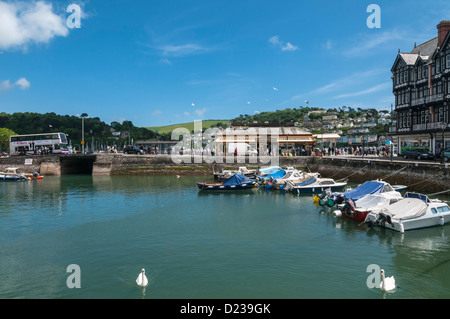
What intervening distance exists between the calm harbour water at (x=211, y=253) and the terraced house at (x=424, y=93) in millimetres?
33117

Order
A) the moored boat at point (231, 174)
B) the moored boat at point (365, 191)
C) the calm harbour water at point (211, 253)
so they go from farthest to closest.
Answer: the moored boat at point (231, 174)
the moored boat at point (365, 191)
the calm harbour water at point (211, 253)

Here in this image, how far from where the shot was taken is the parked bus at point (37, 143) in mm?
72812

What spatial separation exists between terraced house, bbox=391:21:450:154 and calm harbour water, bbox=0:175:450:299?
33117mm

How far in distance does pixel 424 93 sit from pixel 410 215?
41.3 meters

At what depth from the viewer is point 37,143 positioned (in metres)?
73.4

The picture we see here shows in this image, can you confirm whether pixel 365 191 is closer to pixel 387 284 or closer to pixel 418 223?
pixel 418 223

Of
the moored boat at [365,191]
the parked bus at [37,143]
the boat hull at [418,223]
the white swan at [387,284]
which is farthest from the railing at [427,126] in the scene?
the parked bus at [37,143]

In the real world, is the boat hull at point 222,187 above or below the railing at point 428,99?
below

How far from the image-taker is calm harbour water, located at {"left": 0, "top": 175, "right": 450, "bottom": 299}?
13297 mm

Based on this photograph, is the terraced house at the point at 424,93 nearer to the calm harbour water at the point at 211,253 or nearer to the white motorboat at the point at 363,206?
the white motorboat at the point at 363,206

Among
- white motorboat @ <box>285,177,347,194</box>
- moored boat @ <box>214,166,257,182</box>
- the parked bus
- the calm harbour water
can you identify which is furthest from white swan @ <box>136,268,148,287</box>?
the parked bus

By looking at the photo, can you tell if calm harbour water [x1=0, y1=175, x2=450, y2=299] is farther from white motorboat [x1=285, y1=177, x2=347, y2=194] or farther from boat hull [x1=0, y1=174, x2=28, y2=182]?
boat hull [x1=0, y1=174, x2=28, y2=182]
